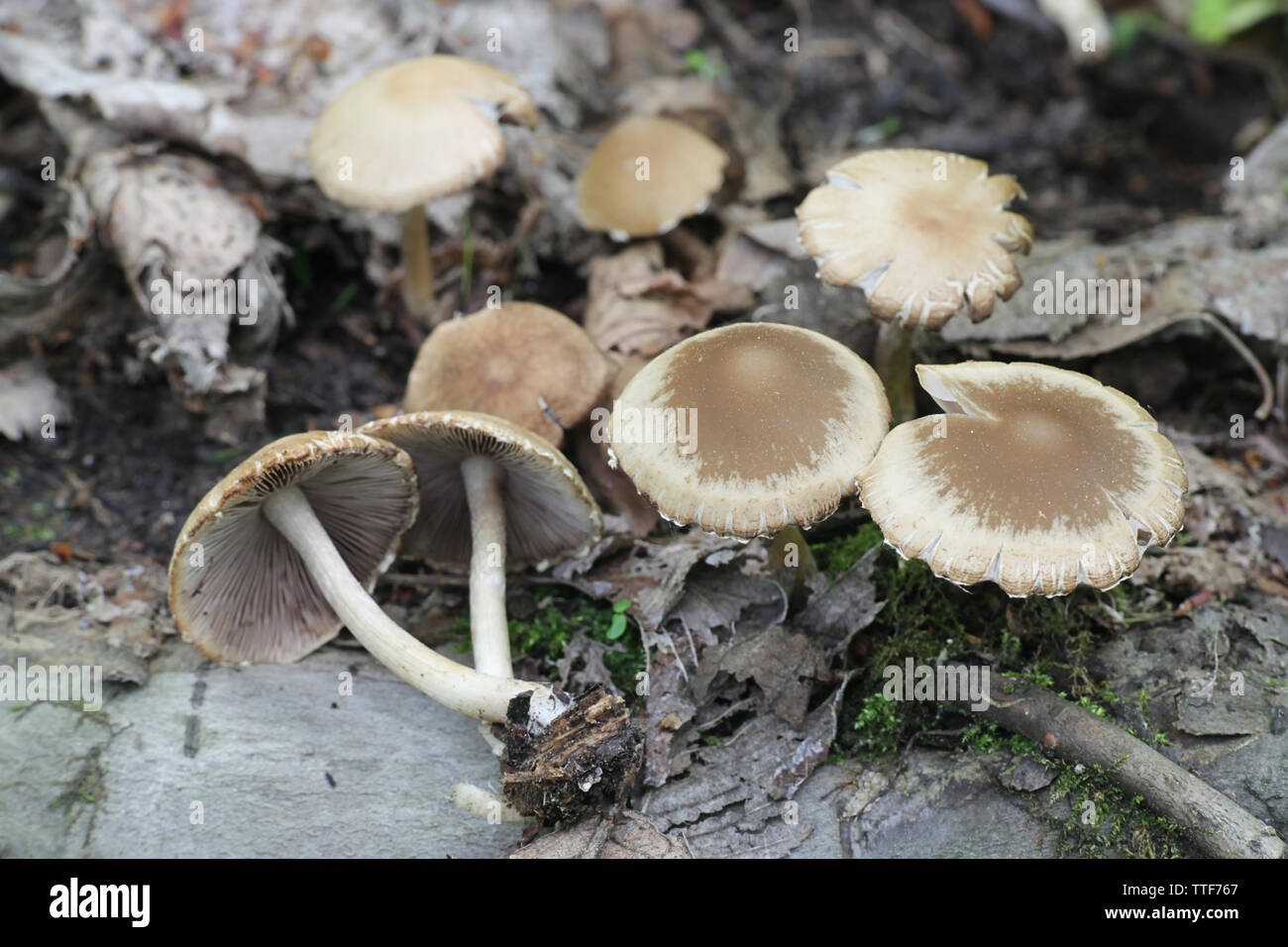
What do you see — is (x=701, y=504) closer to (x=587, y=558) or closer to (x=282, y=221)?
(x=587, y=558)

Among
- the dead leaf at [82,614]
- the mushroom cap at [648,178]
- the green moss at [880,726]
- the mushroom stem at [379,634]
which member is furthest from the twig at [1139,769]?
the dead leaf at [82,614]

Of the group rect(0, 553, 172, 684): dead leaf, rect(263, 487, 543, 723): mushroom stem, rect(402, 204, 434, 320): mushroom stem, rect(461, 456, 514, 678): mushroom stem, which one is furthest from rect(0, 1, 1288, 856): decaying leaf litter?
rect(263, 487, 543, 723): mushroom stem
